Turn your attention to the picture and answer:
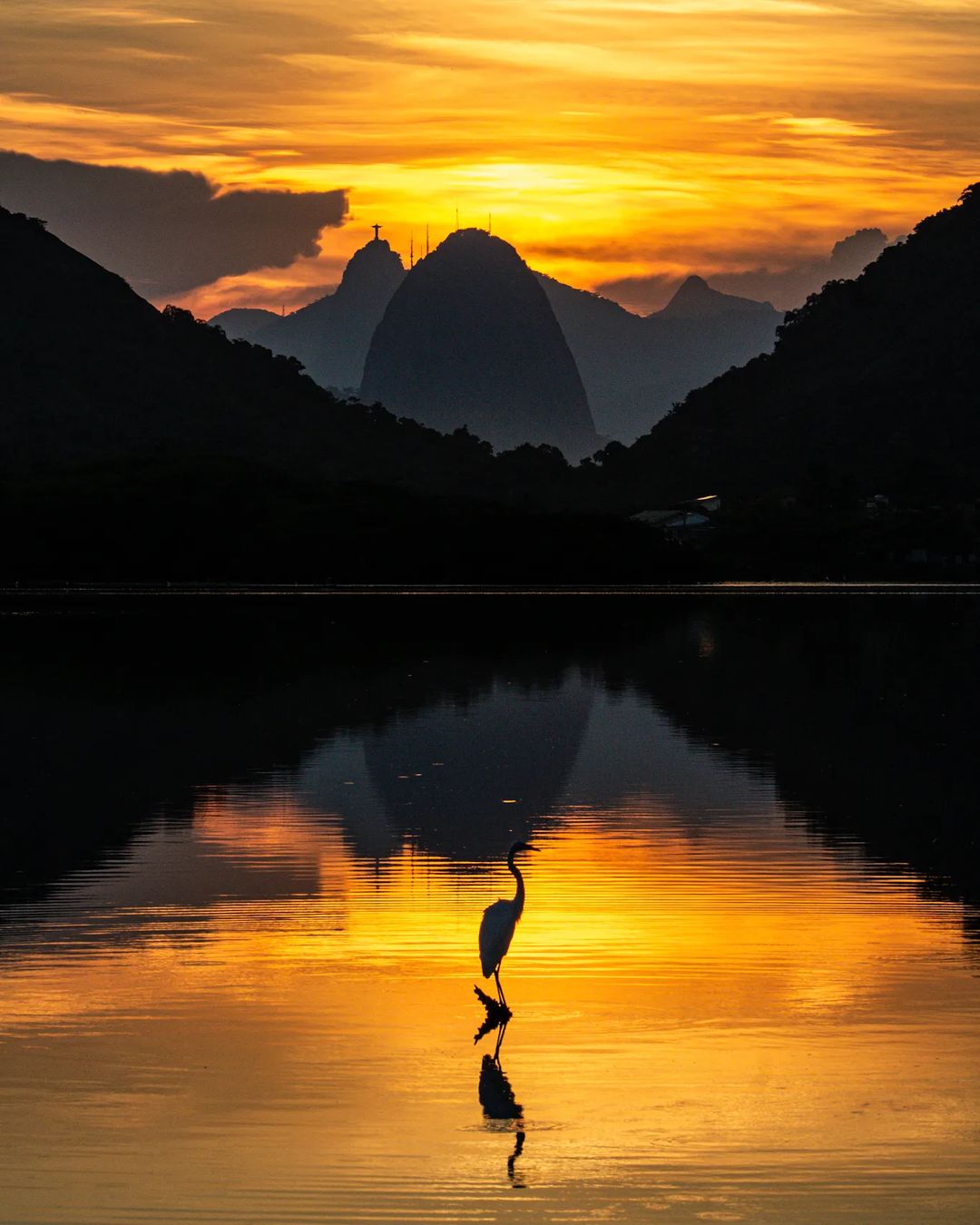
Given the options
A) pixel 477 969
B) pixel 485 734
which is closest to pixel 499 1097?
pixel 477 969

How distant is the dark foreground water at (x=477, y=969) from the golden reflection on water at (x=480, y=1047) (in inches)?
1.4

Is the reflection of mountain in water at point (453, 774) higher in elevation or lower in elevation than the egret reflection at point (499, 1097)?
lower

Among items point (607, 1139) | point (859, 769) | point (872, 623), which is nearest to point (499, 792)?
point (859, 769)

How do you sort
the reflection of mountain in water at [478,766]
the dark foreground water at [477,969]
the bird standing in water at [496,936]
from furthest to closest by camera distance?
the reflection of mountain in water at [478,766] < the bird standing in water at [496,936] < the dark foreground water at [477,969]

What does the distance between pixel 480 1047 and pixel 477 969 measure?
94.2 inches

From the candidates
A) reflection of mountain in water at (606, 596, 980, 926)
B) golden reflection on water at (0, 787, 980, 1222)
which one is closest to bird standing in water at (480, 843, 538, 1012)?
golden reflection on water at (0, 787, 980, 1222)

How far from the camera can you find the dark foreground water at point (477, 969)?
11.3 metres

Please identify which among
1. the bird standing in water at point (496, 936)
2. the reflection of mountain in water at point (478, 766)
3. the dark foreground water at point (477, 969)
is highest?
the bird standing in water at point (496, 936)

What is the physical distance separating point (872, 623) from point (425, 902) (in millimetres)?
60338

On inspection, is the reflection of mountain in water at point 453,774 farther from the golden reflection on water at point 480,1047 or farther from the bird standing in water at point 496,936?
the bird standing in water at point 496,936

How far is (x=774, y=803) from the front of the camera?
1043 inches

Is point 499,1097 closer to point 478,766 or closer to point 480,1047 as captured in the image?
point 480,1047

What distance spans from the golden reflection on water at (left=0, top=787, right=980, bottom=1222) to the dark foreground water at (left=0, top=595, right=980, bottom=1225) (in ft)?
0.12

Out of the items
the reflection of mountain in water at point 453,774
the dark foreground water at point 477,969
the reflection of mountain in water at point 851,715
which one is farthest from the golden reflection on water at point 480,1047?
the reflection of mountain in water at point 851,715
